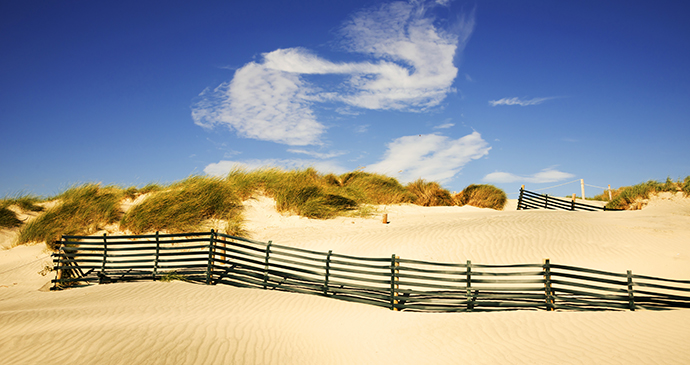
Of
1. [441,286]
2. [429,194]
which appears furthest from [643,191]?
[441,286]

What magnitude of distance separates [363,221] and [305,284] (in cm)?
810

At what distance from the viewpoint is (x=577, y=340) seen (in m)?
6.73

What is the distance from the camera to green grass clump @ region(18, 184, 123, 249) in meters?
15.6

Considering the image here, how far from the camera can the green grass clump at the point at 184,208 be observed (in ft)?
50.5

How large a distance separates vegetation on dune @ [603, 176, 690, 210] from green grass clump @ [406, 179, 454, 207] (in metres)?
10.9

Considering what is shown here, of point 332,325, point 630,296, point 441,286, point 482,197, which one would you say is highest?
point 482,197

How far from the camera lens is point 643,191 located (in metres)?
23.8

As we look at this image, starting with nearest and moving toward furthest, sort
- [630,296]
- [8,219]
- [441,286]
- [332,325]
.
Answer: [332,325] < [630,296] < [441,286] < [8,219]

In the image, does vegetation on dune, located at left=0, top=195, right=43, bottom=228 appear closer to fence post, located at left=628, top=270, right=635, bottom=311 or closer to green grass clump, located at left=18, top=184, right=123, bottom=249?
green grass clump, located at left=18, top=184, right=123, bottom=249

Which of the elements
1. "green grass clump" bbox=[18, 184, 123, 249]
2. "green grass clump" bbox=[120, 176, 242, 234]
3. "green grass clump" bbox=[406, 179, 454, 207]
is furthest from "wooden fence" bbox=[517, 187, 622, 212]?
"green grass clump" bbox=[18, 184, 123, 249]

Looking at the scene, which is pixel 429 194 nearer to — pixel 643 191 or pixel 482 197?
pixel 482 197

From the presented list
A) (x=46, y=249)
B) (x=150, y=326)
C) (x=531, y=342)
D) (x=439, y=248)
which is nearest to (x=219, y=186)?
(x=46, y=249)

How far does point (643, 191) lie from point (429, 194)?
13.5 metres

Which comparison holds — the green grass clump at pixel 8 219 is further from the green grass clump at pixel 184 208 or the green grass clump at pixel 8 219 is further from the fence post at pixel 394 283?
the fence post at pixel 394 283
